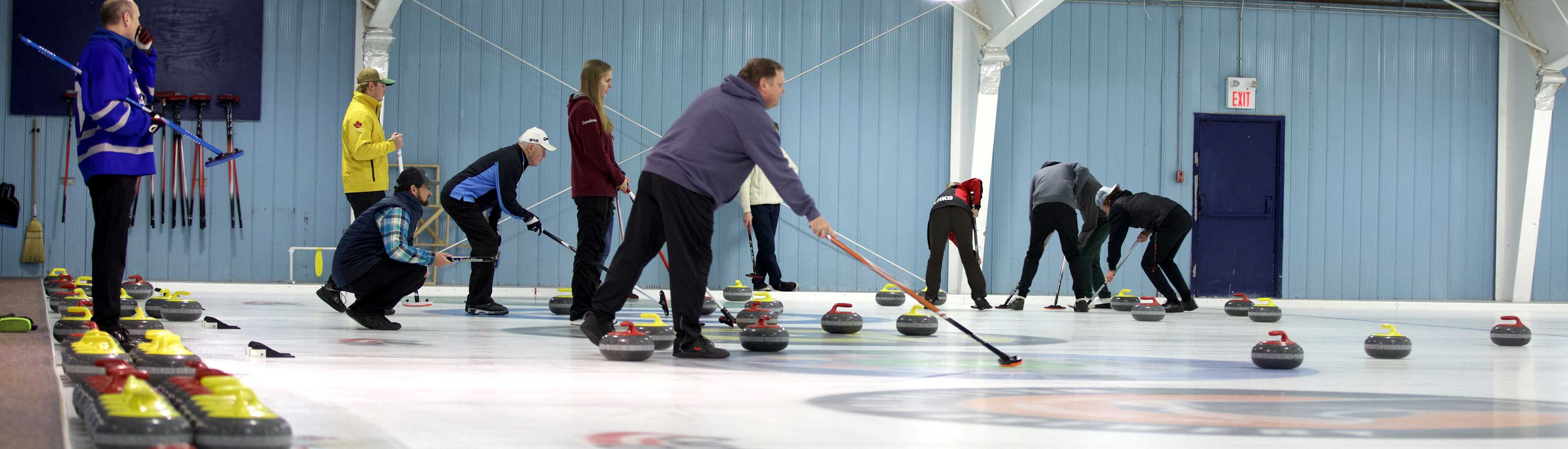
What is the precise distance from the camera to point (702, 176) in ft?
14.5

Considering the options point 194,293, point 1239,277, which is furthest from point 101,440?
point 1239,277

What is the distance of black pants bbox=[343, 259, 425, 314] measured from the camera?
568 cm

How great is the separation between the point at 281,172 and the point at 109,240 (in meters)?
7.73

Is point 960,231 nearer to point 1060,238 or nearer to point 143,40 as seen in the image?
point 1060,238

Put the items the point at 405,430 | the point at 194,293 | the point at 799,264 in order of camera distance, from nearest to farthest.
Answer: the point at 405,430 < the point at 194,293 < the point at 799,264

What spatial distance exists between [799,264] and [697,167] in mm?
7736

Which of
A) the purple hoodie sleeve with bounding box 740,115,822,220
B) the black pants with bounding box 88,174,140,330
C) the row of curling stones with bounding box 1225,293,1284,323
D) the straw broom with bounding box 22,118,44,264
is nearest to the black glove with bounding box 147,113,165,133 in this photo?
the black pants with bounding box 88,174,140,330

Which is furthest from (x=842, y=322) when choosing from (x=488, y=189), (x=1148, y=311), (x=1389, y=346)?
(x=1148, y=311)

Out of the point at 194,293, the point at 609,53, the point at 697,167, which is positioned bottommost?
the point at 194,293

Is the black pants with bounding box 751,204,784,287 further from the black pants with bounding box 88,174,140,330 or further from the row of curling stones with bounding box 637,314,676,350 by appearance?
the black pants with bounding box 88,174,140,330

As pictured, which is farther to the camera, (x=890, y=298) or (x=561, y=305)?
(x=890, y=298)

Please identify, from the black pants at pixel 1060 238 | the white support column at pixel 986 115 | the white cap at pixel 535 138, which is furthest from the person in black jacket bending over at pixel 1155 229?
the white cap at pixel 535 138

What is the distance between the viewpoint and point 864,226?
12.2m

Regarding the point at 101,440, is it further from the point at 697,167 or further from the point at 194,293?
the point at 194,293
